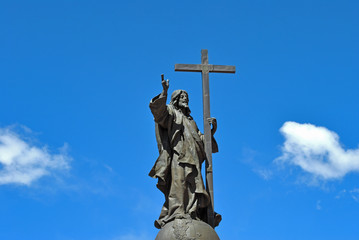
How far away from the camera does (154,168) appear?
1429 cm

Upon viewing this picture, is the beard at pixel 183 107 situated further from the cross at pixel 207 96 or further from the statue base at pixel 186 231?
the statue base at pixel 186 231

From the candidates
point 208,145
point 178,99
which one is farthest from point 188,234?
point 178,99

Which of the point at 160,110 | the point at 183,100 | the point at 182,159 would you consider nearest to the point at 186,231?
the point at 182,159

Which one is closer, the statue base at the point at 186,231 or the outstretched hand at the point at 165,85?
the statue base at the point at 186,231

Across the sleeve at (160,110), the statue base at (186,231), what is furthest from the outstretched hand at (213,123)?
the statue base at (186,231)

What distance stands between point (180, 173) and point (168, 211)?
0.84m

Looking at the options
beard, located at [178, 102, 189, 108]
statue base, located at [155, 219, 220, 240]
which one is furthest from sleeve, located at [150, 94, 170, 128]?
statue base, located at [155, 219, 220, 240]

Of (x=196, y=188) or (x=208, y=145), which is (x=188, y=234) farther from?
(x=208, y=145)

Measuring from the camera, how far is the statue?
45.2 ft

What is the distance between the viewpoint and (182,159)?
46.4 feet

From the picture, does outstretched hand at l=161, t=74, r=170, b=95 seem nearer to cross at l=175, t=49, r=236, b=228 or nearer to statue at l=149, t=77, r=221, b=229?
statue at l=149, t=77, r=221, b=229

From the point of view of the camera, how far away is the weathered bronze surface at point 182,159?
45.2 ft

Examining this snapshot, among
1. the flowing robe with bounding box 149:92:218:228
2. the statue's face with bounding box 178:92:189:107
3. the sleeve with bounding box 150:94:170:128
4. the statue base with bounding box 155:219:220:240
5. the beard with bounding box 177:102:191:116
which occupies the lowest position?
the statue base with bounding box 155:219:220:240

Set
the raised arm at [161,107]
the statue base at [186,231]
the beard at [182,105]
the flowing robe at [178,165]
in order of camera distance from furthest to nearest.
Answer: the beard at [182,105], the raised arm at [161,107], the flowing robe at [178,165], the statue base at [186,231]
